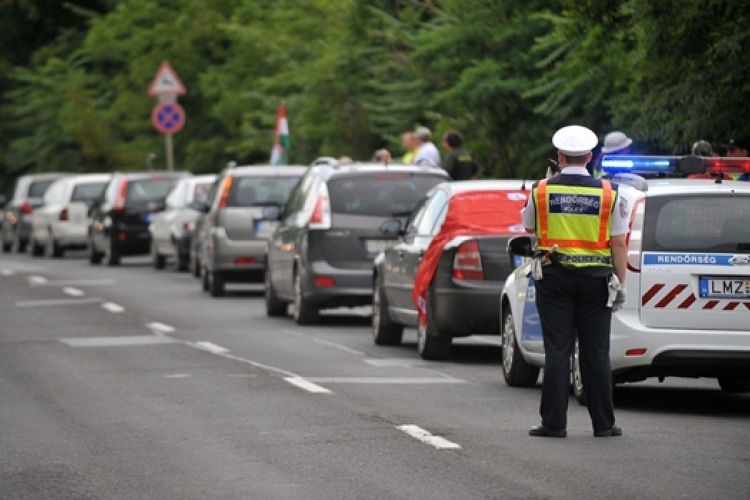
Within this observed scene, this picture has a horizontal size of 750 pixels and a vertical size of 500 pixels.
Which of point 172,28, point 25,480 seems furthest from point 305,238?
point 172,28

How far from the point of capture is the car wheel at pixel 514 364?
577 inches

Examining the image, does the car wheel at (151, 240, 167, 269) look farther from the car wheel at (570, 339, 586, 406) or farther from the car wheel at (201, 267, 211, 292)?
the car wheel at (570, 339, 586, 406)

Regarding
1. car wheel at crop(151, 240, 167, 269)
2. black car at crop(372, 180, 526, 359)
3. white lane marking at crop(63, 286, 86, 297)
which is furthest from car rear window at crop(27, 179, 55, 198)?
black car at crop(372, 180, 526, 359)

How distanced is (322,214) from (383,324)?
2.70 metres

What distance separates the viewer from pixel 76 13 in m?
60.3

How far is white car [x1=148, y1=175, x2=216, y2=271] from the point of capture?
33.3m

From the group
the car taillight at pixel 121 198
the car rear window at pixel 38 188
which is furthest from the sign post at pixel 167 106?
the car rear window at pixel 38 188

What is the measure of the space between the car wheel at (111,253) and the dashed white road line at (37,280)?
3.99 metres

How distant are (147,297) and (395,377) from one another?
39.7 feet

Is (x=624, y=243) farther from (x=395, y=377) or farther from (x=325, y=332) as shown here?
(x=325, y=332)

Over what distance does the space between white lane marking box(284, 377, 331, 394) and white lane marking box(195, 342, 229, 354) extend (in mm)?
2847

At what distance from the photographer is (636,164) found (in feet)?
43.3

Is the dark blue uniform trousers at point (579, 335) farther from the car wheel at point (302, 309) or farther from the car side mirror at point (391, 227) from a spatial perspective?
the car wheel at point (302, 309)

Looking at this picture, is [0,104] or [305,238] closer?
[305,238]
